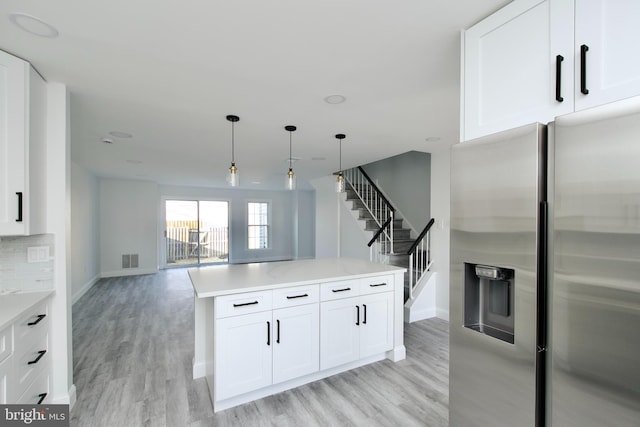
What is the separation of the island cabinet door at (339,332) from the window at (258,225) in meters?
7.18

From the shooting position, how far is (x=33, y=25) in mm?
1522

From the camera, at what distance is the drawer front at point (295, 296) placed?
2373 mm

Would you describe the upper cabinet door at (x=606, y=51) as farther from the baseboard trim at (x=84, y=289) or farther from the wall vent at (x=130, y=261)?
the wall vent at (x=130, y=261)

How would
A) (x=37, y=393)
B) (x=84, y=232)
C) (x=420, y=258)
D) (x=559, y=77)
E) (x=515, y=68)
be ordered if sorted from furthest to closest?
1. (x=84, y=232)
2. (x=420, y=258)
3. (x=37, y=393)
4. (x=515, y=68)
5. (x=559, y=77)

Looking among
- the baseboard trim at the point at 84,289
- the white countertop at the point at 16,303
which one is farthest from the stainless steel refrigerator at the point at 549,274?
the baseboard trim at the point at 84,289

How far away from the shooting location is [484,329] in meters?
1.36

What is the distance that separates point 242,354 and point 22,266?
168 cm

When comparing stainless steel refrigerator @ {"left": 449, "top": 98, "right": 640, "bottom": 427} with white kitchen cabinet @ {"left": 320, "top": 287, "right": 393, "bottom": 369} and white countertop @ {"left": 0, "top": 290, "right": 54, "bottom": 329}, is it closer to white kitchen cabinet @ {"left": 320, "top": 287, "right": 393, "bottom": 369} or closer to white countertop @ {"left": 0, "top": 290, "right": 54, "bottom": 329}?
white kitchen cabinet @ {"left": 320, "top": 287, "right": 393, "bottom": 369}

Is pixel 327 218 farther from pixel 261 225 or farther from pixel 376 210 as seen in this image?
pixel 261 225

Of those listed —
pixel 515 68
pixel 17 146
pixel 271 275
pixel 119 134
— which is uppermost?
pixel 119 134

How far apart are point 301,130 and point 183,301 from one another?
3703 millimetres

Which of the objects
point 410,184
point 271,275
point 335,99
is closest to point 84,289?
point 271,275

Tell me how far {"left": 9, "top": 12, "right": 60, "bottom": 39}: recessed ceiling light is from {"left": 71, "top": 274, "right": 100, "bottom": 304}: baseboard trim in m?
4.78

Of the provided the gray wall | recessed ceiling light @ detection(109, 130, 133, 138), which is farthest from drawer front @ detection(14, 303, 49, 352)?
the gray wall
